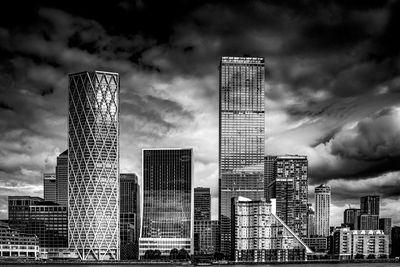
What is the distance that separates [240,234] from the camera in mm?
182250

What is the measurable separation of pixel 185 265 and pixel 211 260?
47.5 feet

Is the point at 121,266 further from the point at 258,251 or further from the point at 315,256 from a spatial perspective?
the point at 315,256

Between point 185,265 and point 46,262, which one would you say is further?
point 46,262

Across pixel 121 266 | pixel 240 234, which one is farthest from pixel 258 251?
pixel 121 266

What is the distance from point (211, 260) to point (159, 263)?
15.1 metres

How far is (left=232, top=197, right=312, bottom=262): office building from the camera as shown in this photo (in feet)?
593

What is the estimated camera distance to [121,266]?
182125mm

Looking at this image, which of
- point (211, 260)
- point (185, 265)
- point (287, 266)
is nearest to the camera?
point (287, 266)

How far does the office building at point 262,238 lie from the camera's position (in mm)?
180875

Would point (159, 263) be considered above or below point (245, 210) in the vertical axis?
below

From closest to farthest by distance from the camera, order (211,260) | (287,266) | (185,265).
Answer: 1. (287,266)
2. (185,265)
3. (211,260)

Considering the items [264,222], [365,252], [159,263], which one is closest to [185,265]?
[159,263]

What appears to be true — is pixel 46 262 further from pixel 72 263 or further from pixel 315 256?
pixel 315 256

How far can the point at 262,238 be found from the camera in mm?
181500
